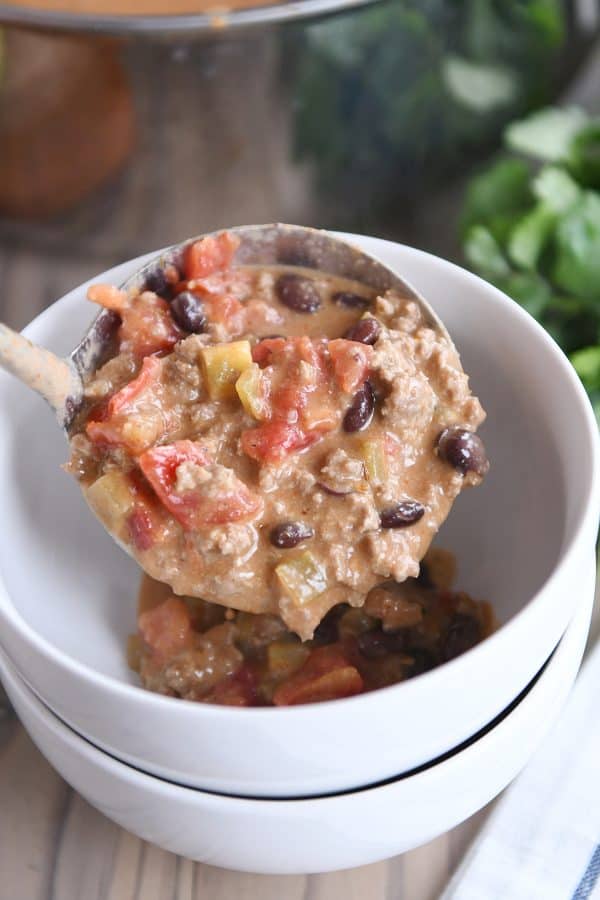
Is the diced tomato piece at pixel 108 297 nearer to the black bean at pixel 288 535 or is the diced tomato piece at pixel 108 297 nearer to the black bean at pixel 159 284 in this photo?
the black bean at pixel 159 284

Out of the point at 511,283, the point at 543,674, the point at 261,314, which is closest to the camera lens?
the point at 543,674

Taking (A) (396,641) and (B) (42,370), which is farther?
(A) (396,641)

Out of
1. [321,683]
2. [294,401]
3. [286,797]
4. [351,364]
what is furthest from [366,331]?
[286,797]

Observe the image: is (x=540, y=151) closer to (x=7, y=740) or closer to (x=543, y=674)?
(x=543, y=674)

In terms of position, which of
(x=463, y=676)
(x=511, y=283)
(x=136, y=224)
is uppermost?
(x=463, y=676)

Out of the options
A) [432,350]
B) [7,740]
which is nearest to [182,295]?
[432,350]

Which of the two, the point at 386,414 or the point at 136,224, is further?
the point at 136,224

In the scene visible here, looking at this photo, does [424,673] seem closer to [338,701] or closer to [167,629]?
[338,701]
